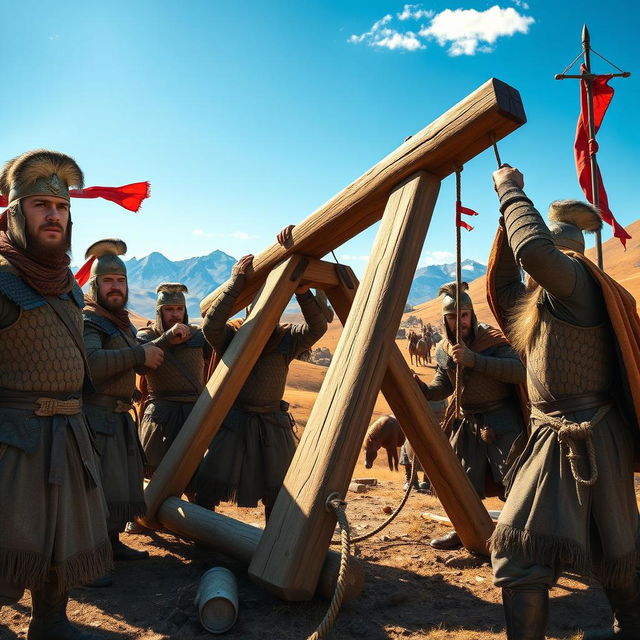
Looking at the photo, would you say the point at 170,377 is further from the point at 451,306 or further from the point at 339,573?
the point at 339,573

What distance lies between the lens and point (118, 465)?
4.21 meters

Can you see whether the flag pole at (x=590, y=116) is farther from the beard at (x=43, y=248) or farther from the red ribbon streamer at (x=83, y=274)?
the beard at (x=43, y=248)

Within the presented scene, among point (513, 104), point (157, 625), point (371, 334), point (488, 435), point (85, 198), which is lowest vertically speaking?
point (157, 625)

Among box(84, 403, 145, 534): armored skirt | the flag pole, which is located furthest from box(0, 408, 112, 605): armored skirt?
the flag pole

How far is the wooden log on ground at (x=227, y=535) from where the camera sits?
10.4 ft

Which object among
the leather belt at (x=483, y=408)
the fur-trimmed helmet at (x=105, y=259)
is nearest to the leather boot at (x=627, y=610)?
the leather belt at (x=483, y=408)

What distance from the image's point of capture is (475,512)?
409cm

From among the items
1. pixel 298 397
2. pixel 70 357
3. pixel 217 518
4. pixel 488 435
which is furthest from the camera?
pixel 298 397

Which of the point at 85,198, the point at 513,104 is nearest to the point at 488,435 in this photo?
the point at 513,104

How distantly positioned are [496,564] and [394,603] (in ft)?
3.65

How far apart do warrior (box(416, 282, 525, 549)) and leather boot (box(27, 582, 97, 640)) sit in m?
2.74

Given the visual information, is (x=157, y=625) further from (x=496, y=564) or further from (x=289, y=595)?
(x=496, y=564)

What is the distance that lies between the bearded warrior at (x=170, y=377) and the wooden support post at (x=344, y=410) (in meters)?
2.08

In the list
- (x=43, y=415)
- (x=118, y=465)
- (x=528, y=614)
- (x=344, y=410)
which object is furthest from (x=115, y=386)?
(x=528, y=614)
